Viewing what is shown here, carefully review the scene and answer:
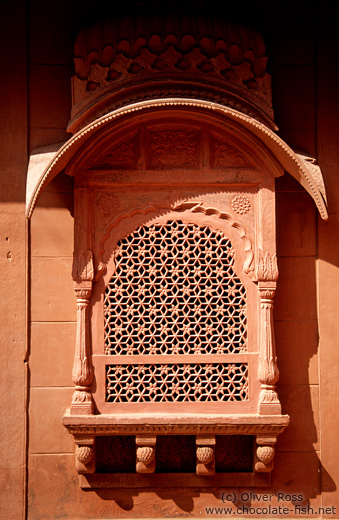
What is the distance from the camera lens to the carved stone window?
385 cm

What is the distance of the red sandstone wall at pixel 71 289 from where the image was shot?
4066 millimetres

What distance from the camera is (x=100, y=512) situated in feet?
13.3

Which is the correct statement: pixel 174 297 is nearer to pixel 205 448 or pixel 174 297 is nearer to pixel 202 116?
pixel 205 448

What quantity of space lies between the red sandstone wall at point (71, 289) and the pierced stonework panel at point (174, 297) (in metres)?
0.33

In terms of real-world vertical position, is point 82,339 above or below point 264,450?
above

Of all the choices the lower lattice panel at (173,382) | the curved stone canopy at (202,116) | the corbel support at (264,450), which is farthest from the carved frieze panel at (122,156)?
the corbel support at (264,450)

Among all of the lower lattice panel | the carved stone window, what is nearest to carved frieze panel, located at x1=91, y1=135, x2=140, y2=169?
the carved stone window

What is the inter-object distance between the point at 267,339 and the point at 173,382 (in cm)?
59

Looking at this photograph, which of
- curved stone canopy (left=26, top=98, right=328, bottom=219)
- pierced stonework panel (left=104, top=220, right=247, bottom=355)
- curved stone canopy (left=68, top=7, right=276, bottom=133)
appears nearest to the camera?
curved stone canopy (left=26, top=98, right=328, bottom=219)

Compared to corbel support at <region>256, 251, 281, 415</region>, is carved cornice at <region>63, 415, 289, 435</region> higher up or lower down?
lower down

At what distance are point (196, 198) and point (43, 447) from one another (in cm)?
174

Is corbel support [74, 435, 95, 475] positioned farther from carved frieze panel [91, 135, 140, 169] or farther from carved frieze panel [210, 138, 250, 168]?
carved frieze panel [210, 138, 250, 168]

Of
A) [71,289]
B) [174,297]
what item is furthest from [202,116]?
[71,289]

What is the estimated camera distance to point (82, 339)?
3.89 meters
